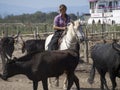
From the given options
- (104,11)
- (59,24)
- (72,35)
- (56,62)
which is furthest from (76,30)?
(104,11)

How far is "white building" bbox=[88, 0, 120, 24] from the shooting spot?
195ft

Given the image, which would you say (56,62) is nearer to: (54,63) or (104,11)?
(54,63)

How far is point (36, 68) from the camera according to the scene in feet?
32.1

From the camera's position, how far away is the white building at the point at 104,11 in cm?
5947

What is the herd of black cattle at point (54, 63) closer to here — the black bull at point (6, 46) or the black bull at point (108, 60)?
the black bull at point (108, 60)

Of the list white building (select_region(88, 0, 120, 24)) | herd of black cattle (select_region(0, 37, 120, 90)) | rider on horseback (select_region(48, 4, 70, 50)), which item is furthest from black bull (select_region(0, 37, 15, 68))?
white building (select_region(88, 0, 120, 24))

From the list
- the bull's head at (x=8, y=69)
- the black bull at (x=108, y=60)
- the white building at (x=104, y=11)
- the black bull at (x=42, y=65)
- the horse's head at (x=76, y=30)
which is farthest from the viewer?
the white building at (x=104, y=11)

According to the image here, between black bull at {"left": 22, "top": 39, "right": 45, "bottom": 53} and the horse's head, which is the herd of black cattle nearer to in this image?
the horse's head

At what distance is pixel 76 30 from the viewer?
11.4 metres

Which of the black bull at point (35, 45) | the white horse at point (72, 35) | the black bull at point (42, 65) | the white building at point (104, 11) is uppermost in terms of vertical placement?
the white horse at point (72, 35)

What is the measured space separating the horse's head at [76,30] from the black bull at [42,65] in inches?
39.3

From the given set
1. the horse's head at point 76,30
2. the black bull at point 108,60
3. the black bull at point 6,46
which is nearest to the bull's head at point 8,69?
the horse's head at point 76,30

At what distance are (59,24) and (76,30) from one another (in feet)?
3.23

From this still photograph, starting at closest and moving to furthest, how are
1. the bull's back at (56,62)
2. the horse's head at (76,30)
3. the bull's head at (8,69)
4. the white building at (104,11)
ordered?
the bull's head at (8,69) < the bull's back at (56,62) < the horse's head at (76,30) < the white building at (104,11)
